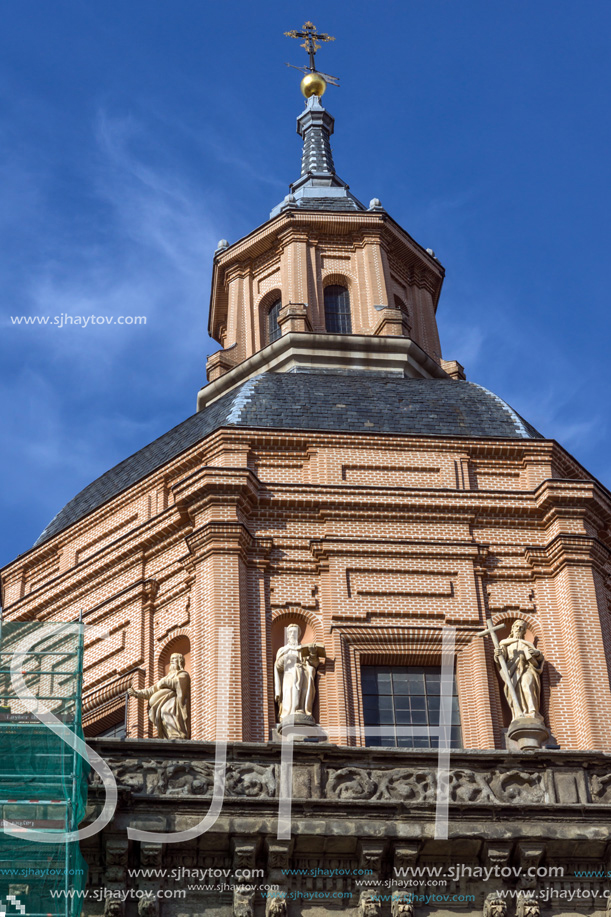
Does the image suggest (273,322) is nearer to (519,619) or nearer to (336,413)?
(336,413)

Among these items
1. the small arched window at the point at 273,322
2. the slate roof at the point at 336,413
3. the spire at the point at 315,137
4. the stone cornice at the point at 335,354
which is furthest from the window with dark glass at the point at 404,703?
the spire at the point at 315,137

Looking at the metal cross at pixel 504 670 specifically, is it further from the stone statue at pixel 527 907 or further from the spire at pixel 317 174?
the spire at pixel 317 174

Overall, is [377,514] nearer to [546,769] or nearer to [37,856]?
[546,769]

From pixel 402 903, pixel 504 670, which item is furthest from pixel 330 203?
pixel 402 903

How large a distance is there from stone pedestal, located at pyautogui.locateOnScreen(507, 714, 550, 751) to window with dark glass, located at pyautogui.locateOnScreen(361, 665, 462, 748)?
130cm

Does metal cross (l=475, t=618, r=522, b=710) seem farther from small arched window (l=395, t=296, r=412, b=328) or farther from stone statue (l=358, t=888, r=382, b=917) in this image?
small arched window (l=395, t=296, r=412, b=328)

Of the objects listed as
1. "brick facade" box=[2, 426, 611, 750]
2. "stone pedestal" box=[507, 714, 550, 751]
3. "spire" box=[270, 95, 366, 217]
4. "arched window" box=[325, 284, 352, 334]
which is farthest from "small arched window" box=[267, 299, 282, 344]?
"stone pedestal" box=[507, 714, 550, 751]

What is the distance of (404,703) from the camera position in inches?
915

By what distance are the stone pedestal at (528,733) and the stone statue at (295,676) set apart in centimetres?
277

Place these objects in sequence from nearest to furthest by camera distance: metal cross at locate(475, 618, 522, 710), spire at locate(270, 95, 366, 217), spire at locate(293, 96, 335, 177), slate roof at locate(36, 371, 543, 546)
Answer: metal cross at locate(475, 618, 522, 710)
slate roof at locate(36, 371, 543, 546)
spire at locate(270, 95, 366, 217)
spire at locate(293, 96, 335, 177)

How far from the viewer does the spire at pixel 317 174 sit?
35.5 meters

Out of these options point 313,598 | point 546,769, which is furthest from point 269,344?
point 546,769

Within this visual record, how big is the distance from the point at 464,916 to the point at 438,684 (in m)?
6.06

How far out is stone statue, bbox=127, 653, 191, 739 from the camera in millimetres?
21641
